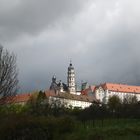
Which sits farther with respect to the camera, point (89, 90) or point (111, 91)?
point (89, 90)

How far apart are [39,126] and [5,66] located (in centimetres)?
583

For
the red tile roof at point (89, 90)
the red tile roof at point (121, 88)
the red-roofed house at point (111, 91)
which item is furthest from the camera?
the red tile roof at point (89, 90)

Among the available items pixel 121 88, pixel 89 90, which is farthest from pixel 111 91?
pixel 89 90

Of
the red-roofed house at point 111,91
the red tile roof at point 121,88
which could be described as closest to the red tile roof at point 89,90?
the red-roofed house at point 111,91

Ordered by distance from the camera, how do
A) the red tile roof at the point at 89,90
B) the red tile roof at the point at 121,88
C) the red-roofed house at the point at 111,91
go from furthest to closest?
the red tile roof at the point at 89,90
the red tile roof at the point at 121,88
the red-roofed house at the point at 111,91

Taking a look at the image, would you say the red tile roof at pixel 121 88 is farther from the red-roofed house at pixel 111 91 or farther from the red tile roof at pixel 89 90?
the red tile roof at pixel 89 90

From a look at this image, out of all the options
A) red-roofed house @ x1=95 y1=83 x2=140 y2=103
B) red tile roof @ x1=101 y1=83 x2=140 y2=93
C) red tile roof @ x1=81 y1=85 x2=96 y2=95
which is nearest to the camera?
red-roofed house @ x1=95 y1=83 x2=140 y2=103

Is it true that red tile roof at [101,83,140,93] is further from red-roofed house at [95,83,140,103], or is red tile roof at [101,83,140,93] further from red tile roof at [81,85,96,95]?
red tile roof at [81,85,96,95]

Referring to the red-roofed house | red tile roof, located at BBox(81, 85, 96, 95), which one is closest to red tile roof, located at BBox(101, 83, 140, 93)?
the red-roofed house

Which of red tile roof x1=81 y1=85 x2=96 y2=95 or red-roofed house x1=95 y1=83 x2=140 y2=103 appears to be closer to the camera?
red-roofed house x1=95 y1=83 x2=140 y2=103

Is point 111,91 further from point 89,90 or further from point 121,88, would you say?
point 89,90

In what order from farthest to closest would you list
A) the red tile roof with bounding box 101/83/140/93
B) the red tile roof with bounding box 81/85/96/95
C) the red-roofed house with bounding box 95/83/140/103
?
the red tile roof with bounding box 81/85/96/95 → the red tile roof with bounding box 101/83/140/93 → the red-roofed house with bounding box 95/83/140/103

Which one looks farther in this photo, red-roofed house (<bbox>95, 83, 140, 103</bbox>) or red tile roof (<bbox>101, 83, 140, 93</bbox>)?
red tile roof (<bbox>101, 83, 140, 93</bbox>)

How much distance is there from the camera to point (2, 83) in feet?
71.9
